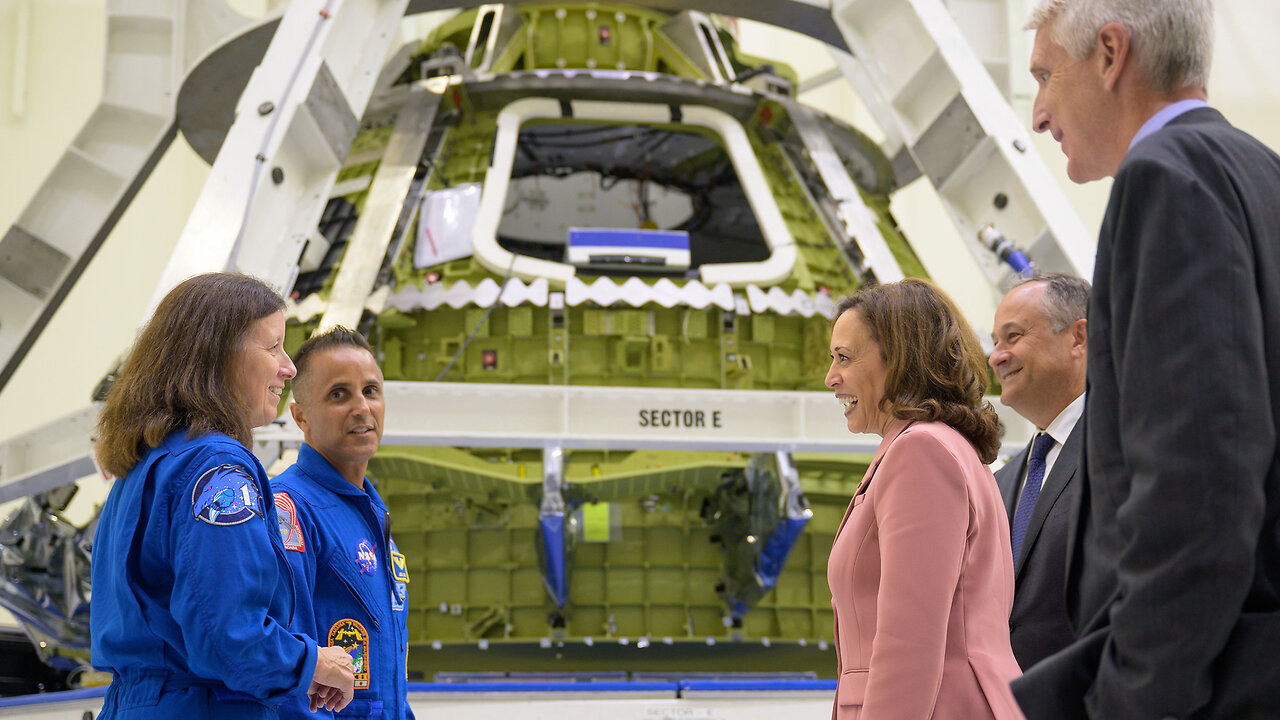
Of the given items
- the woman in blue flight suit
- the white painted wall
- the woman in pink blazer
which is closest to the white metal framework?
the woman in blue flight suit

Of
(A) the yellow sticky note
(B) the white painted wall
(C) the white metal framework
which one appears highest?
(B) the white painted wall

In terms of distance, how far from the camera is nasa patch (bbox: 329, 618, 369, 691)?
2.89 meters

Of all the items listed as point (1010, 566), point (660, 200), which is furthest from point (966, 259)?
point (1010, 566)

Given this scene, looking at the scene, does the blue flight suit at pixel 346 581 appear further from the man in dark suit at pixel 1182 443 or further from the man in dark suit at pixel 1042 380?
the man in dark suit at pixel 1182 443

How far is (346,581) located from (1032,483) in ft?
6.35

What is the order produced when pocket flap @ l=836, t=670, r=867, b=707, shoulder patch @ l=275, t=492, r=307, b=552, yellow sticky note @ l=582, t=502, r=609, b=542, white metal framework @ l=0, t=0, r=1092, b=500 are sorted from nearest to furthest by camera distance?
pocket flap @ l=836, t=670, r=867, b=707
shoulder patch @ l=275, t=492, r=307, b=552
white metal framework @ l=0, t=0, r=1092, b=500
yellow sticky note @ l=582, t=502, r=609, b=542

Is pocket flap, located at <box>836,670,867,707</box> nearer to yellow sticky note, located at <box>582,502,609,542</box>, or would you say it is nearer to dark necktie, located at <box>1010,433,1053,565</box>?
dark necktie, located at <box>1010,433,1053,565</box>

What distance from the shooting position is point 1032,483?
336cm

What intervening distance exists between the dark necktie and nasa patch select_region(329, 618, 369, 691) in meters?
1.77

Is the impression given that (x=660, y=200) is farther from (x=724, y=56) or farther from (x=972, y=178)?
A: (x=972, y=178)

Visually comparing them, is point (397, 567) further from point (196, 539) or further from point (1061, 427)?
point (1061, 427)

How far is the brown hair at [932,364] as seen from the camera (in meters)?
2.37

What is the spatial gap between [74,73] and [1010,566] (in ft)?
48.8

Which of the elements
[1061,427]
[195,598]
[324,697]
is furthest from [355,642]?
[1061,427]
